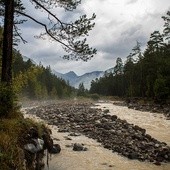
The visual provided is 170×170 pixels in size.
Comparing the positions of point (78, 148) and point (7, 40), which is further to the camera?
point (78, 148)

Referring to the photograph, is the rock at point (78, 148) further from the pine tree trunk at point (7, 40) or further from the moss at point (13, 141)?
the pine tree trunk at point (7, 40)

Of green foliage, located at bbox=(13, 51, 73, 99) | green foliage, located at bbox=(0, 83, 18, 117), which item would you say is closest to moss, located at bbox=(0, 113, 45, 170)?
green foliage, located at bbox=(0, 83, 18, 117)

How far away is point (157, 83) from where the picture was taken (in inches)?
2318

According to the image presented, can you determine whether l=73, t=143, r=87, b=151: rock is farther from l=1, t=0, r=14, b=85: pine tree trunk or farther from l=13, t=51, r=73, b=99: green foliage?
l=13, t=51, r=73, b=99: green foliage

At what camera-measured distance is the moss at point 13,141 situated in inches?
350

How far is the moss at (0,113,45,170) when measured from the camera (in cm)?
890

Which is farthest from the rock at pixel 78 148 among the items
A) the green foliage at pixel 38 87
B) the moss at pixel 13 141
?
the green foliage at pixel 38 87

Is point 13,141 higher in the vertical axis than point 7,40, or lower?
lower

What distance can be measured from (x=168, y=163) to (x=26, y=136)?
7930 mm

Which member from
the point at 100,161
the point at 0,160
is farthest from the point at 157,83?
the point at 0,160

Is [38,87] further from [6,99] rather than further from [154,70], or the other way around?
[6,99]

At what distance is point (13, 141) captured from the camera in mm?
10102

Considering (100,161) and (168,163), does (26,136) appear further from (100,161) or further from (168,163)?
(168,163)

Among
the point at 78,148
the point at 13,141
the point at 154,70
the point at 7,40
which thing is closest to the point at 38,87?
the point at 154,70
